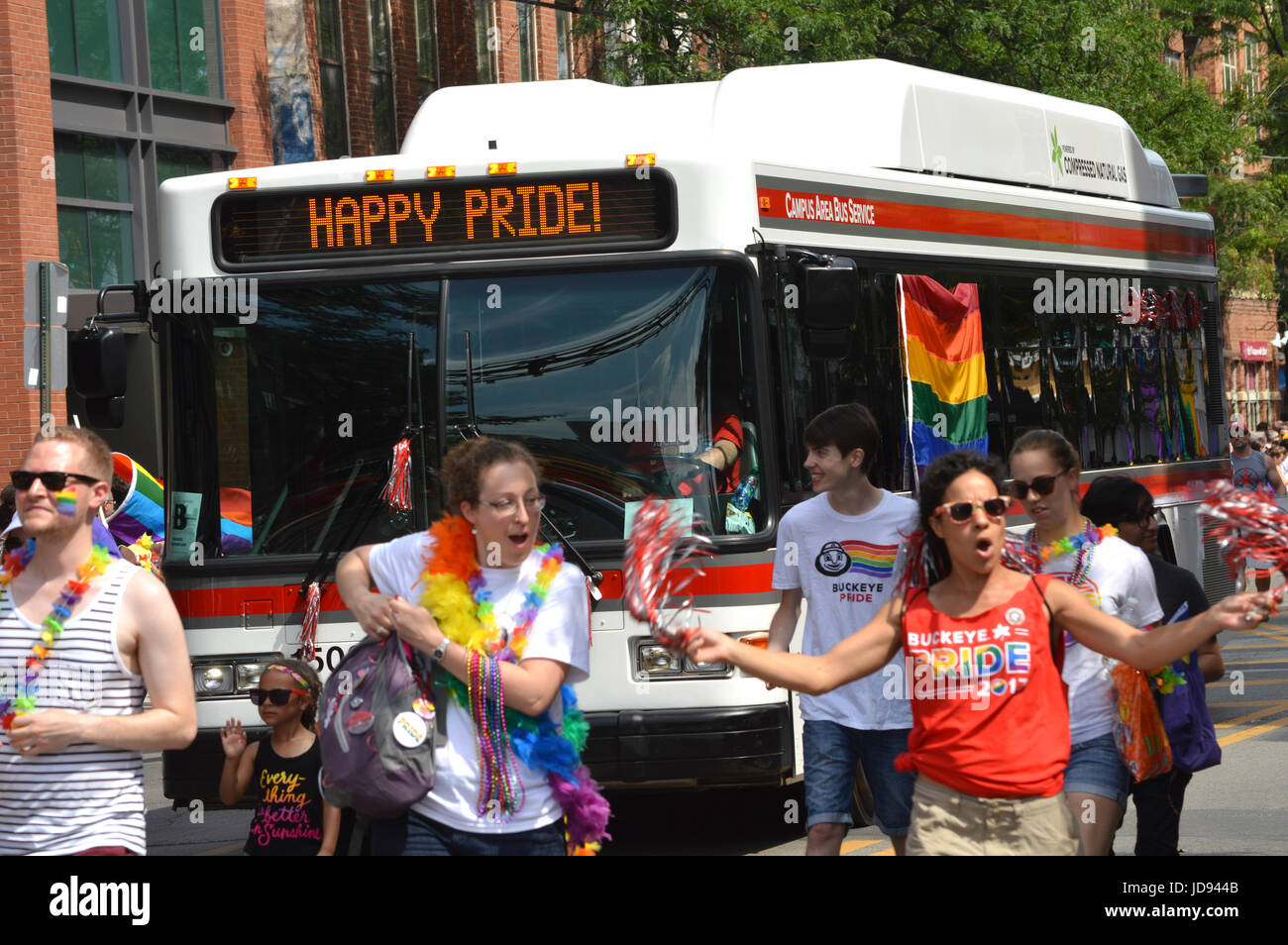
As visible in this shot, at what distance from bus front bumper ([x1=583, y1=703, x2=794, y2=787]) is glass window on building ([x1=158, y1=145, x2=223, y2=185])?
51.8ft

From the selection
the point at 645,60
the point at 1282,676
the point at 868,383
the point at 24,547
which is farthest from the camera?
the point at 645,60

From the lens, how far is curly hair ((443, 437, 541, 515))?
15.9 ft

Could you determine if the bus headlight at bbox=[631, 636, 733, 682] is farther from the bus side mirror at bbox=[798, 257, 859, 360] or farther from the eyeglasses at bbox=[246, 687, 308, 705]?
the eyeglasses at bbox=[246, 687, 308, 705]

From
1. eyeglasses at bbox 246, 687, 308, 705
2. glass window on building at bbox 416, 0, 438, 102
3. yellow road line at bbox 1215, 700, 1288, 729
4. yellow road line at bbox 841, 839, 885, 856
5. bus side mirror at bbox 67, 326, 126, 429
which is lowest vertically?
yellow road line at bbox 1215, 700, 1288, 729

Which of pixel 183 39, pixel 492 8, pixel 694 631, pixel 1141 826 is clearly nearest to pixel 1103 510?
pixel 1141 826

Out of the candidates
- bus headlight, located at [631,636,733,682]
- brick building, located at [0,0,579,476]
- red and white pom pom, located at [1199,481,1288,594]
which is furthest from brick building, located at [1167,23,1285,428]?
red and white pom pom, located at [1199,481,1288,594]

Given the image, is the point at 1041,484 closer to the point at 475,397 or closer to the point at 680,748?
the point at 680,748

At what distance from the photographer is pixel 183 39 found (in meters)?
23.5

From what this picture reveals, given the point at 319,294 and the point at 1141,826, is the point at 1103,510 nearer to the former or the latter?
the point at 1141,826

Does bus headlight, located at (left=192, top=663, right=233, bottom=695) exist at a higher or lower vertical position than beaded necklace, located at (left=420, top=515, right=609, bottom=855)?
lower

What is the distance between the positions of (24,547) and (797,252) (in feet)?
14.0

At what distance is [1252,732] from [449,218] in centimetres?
652

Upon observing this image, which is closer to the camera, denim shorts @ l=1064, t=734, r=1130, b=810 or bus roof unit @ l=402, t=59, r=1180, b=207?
denim shorts @ l=1064, t=734, r=1130, b=810

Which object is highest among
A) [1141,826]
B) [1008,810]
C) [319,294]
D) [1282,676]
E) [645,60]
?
[645,60]
